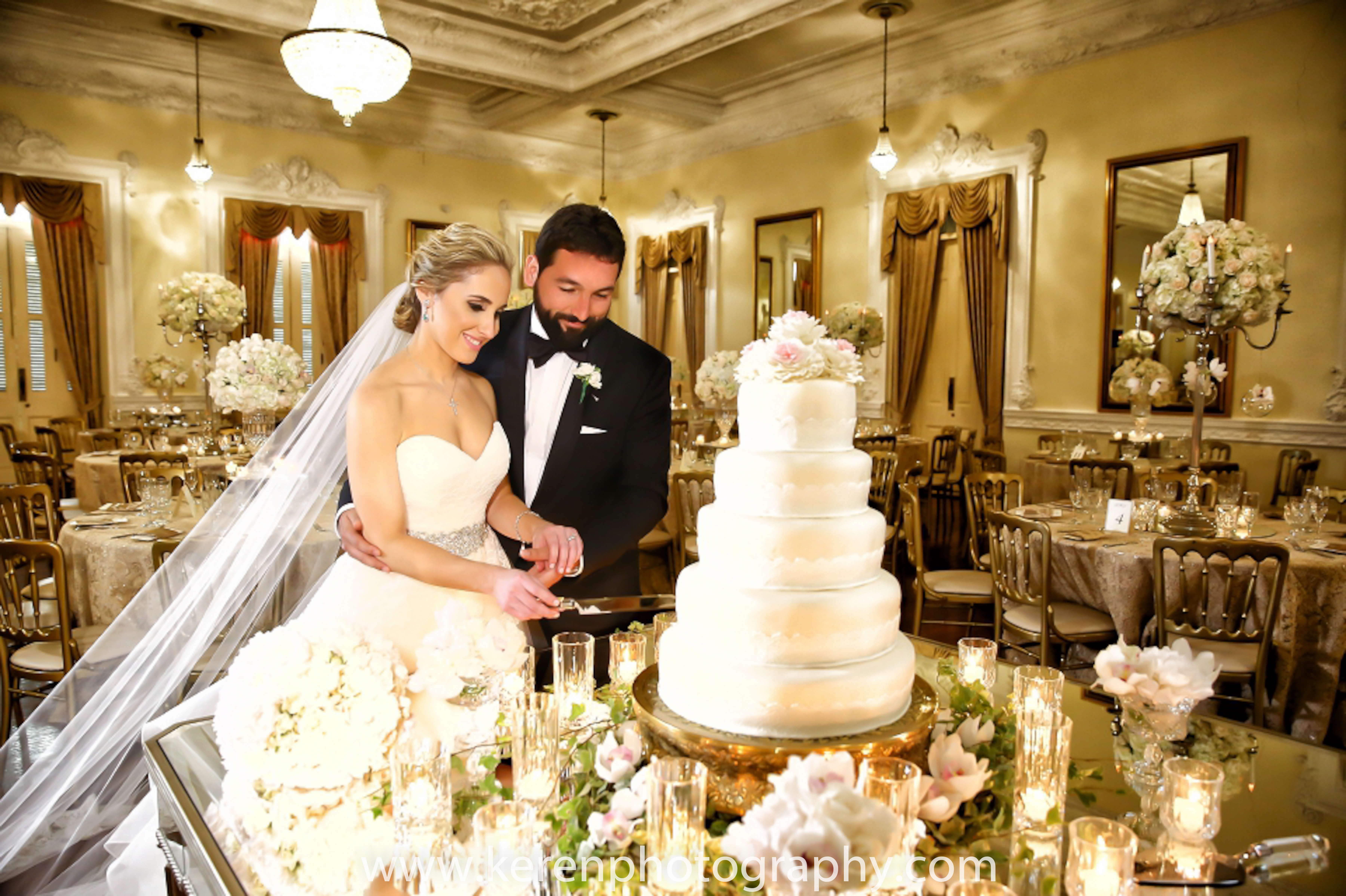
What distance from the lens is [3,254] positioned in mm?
9125

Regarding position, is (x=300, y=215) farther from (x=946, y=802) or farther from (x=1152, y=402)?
(x=946, y=802)

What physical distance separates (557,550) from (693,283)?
10.5 m

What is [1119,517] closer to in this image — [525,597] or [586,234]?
[586,234]

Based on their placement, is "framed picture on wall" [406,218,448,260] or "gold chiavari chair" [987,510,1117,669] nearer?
"gold chiavari chair" [987,510,1117,669]

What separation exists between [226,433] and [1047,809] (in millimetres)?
7240

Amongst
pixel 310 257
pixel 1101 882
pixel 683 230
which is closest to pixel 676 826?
pixel 1101 882

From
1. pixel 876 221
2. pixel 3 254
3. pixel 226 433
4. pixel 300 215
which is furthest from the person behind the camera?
pixel 300 215

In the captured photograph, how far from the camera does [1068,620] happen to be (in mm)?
4156

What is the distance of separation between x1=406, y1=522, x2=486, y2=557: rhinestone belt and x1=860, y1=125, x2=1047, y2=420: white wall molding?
7.46 metres

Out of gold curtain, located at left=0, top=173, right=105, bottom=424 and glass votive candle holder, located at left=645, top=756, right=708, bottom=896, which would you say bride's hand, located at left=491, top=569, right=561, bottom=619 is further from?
gold curtain, located at left=0, top=173, right=105, bottom=424

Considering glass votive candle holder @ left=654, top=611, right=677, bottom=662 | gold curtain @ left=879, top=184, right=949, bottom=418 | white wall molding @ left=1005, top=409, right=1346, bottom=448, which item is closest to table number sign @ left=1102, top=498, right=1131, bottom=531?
white wall molding @ left=1005, top=409, right=1346, bottom=448

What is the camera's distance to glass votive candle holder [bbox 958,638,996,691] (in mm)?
1781

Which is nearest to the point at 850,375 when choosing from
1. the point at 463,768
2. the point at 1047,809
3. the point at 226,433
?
the point at 1047,809

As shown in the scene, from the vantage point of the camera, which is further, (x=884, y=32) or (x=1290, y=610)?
(x=884, y=32)
